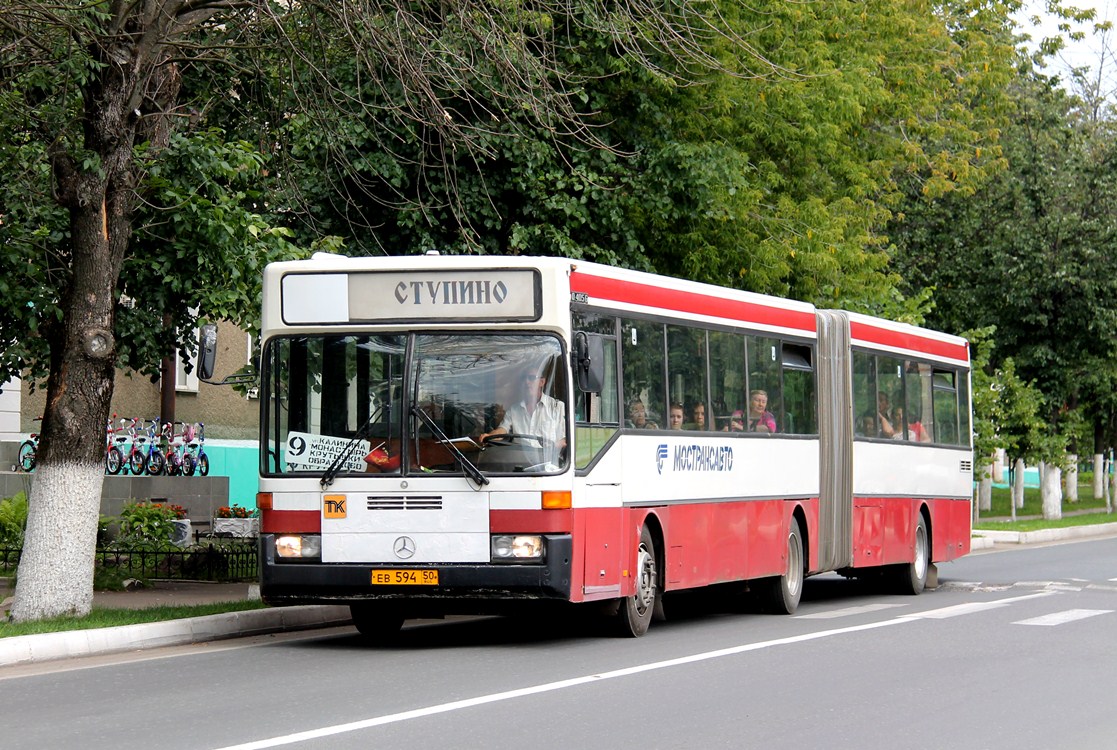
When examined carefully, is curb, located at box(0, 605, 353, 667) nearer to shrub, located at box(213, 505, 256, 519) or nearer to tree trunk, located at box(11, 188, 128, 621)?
tree trunk, located at box(11, 188, 128, 621)

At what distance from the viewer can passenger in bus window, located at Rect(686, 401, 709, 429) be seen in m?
15.3

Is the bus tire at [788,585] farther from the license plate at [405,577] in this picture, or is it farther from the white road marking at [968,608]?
the license plate at [405,577]

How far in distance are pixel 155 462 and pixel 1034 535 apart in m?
17.3

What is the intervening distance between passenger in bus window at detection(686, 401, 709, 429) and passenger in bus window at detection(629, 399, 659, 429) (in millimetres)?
839

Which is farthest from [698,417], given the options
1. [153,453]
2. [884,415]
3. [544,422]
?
[153,453]

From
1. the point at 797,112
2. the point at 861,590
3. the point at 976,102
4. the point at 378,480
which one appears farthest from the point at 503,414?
the point at 976,102

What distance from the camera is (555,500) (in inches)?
502

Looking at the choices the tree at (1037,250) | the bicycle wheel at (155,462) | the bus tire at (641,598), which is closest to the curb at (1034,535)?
the tree at (1037,250)

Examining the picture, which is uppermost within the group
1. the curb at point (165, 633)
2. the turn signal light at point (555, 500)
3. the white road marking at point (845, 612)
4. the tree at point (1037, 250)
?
the tree at point (1037, 250)

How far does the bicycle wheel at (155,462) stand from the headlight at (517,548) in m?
20.0

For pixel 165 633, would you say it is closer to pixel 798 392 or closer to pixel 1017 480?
pixel 798 392

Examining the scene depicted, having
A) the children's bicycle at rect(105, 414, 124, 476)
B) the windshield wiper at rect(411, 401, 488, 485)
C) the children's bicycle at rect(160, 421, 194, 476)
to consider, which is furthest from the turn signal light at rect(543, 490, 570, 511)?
the children's bicycle at rect(160, 421, 194, 476)

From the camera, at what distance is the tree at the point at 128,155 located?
14.8 meters

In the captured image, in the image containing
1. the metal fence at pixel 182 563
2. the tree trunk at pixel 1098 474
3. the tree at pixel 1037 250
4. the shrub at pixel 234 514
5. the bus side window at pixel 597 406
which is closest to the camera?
the bus side window at pixel 597 406
